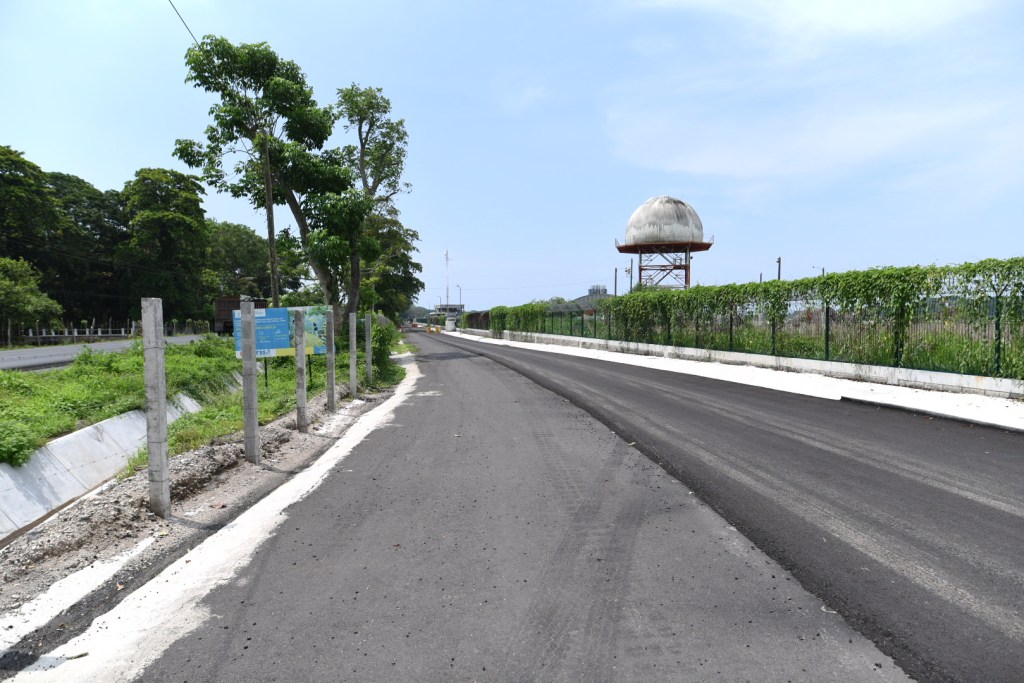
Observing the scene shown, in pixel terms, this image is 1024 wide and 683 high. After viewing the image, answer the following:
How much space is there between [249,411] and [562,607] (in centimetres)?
546

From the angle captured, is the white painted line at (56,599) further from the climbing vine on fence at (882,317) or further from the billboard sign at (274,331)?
the climbing vine on fence at (882,317)

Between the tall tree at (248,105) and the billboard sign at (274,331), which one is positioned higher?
the tall tree at (248,105)

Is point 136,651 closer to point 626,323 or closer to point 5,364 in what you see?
point 5,364

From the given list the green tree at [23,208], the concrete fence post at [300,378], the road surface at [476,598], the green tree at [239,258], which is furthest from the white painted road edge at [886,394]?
the green tree at [239,258]

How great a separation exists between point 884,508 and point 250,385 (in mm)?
7076

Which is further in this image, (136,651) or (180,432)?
(180,432)

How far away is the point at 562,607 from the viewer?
3670mm

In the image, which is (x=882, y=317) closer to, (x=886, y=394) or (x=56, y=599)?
(x=886, y=394)

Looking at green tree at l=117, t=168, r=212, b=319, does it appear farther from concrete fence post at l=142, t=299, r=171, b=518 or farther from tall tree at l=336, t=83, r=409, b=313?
concrete fence post at l=142, t=299, r=171, b=518

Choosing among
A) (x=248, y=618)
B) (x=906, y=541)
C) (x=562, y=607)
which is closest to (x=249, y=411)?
(x=248, y=618)

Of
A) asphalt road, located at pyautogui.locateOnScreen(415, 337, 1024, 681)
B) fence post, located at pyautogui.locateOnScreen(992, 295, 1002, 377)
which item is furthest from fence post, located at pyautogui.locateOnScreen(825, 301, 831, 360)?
asphalt road, located at pyautogui.locateOnScreen(415, 337, 1024, 681)

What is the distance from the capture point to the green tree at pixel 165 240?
2249 inches

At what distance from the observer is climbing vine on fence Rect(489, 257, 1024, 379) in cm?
1272

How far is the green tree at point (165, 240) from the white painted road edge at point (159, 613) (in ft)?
198
